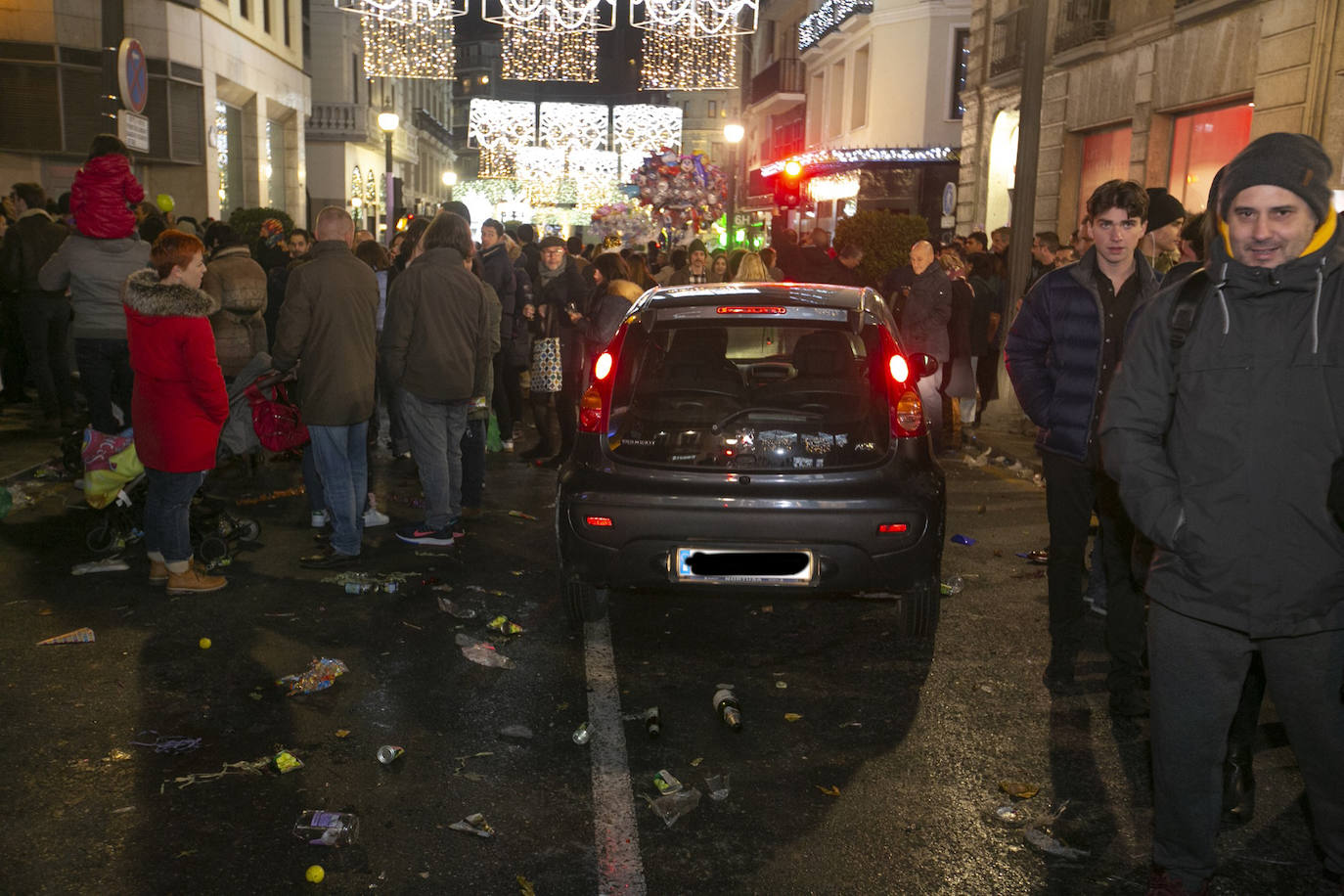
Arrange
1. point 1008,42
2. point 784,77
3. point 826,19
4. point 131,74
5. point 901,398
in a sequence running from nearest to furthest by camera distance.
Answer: point 901,398 < point 131,74 < point 1008,42 < point 826,19 < point 784,77

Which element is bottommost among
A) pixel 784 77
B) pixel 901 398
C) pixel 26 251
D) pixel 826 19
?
pixel 901 398

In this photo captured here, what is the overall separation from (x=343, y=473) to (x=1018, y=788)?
4366 millimetres

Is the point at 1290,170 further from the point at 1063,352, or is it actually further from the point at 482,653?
the point at 482,653

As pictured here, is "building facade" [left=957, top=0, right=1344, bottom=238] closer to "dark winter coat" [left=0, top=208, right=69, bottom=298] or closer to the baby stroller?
the baby stroller

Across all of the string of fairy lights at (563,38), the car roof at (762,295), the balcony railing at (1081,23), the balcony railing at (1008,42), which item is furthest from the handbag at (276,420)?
the balcony railing at (1008,42)

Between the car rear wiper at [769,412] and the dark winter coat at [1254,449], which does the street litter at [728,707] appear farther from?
the dark winter coat at [1254,449]

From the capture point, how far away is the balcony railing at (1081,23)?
18.5m

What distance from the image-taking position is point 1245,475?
115 inches

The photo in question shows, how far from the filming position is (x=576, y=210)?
76.6m

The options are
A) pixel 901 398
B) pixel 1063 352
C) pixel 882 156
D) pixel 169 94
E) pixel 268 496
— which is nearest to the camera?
pixel 1063 352

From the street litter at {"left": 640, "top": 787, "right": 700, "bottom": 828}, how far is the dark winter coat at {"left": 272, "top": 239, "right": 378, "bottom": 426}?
144 inches

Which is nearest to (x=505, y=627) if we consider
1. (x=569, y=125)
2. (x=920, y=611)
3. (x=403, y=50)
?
(x=920, y=611)

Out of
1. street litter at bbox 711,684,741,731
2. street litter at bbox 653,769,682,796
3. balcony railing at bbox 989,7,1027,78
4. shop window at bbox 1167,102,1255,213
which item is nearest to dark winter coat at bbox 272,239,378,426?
street litter at bbox 711,684,741,731

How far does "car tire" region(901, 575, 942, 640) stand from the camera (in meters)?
5.50
